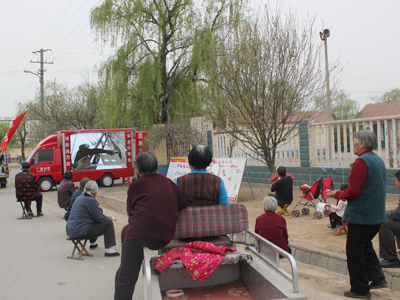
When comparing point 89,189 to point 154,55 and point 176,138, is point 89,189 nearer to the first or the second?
point 176,138

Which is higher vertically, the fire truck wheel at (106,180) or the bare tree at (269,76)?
the bare tree at (269,76)

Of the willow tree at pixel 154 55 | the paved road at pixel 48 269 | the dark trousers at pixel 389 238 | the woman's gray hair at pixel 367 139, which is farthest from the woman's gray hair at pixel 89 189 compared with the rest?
the willow tree at pixel 154 55

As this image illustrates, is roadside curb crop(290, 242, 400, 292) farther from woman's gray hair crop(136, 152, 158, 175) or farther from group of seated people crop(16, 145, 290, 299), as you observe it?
woman's gray hair crop(136, 152, 158, 175)

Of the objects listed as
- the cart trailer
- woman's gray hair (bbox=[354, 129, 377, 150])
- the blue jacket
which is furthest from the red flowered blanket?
the blue jacket

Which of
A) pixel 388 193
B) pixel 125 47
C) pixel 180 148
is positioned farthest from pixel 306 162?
Result: pixel 125 47

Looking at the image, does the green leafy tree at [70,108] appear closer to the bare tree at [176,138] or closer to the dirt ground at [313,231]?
the bare tree at [176,138]

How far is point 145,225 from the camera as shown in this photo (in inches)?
134

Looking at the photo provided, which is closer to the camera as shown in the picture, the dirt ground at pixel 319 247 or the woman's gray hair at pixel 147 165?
the woman's gray hair at pixel 147 165

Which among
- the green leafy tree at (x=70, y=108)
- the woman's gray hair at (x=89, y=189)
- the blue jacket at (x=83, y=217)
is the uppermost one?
the green leafy tree at (x=70, y=108)

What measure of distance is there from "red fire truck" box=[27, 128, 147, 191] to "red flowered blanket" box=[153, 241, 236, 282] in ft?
51.1

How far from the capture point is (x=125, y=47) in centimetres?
1850

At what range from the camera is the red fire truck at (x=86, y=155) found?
18.7 metres

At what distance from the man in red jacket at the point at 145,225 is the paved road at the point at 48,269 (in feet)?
4.46

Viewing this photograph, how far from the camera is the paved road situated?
4883mm
